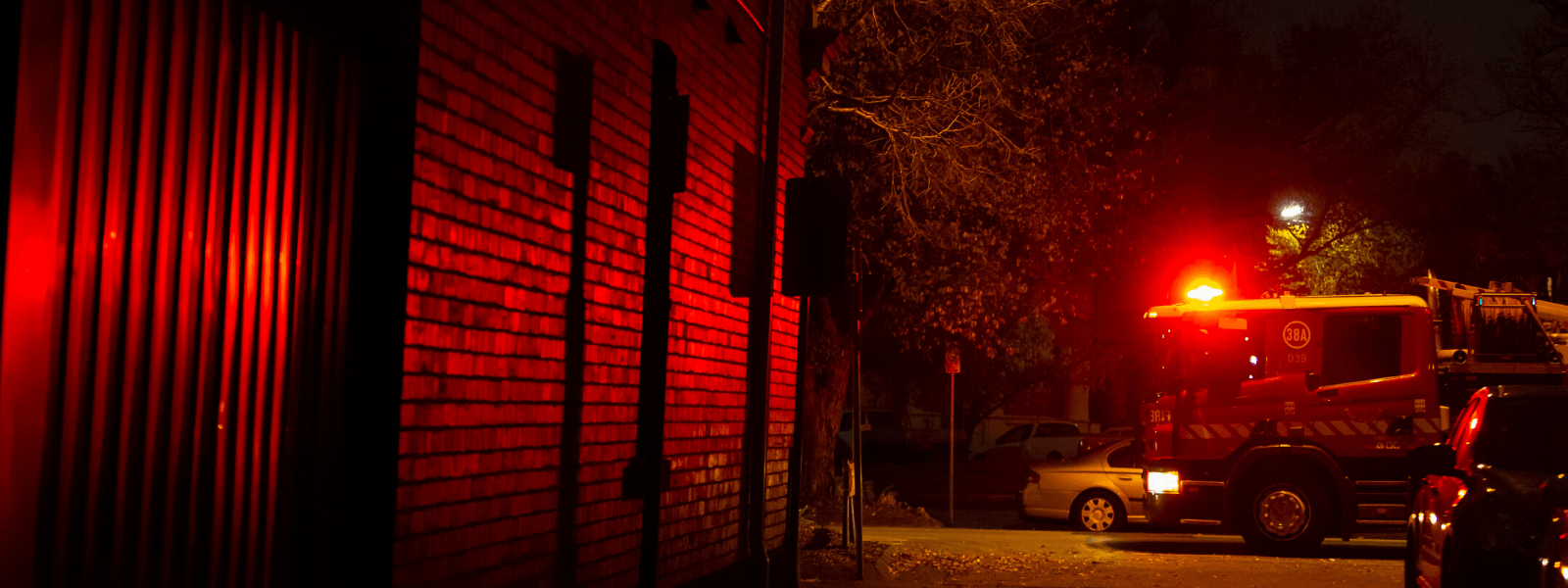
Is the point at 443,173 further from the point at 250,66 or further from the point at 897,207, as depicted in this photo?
the point at 897,207

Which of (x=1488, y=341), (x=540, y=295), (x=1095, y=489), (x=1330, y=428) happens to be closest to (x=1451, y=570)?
(x=540, y=295)

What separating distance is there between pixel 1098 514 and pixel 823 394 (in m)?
4.47

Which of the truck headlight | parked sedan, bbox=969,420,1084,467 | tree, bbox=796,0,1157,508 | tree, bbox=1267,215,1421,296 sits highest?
tree, bbox=1267,215,1421,296

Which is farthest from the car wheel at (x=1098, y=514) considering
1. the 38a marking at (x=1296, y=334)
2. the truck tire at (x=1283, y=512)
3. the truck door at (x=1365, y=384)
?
the 38a marking at (x=1296, y=334)

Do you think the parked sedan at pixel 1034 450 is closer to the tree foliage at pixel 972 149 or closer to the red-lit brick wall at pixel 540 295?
the tree foliage at pixel 972 149

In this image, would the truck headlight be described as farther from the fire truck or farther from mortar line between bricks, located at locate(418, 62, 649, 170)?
mortar line between bricks, located at locate(418, 62, 649, 170)

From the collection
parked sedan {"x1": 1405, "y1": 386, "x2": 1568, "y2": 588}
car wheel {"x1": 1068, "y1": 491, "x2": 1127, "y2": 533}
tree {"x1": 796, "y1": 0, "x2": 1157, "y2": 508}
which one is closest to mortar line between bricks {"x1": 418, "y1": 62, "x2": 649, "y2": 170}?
parked sedan {"x1": 1405, "y1": 386, "x2": 1568, "y2": 588}

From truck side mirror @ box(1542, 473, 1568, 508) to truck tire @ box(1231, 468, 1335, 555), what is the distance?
326 inches

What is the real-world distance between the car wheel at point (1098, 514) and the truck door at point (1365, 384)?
15.6ft

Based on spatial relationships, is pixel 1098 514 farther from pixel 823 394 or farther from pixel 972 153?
pixel 972 153

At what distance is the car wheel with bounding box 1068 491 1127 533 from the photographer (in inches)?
754

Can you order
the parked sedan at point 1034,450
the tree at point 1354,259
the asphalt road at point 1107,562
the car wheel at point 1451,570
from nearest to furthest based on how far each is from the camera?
the car wheel at point 1451,570, the asphalt road at point 1107,562, the parked sedan at point 1034,450, the tree at point 1354,259

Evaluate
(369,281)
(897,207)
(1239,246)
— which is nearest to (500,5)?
(369,281)

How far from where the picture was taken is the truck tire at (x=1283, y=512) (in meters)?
14.9
